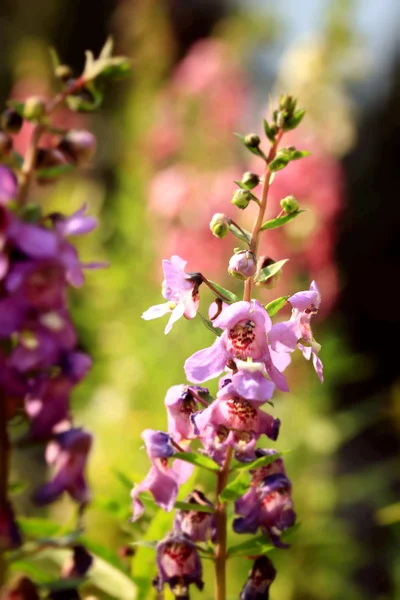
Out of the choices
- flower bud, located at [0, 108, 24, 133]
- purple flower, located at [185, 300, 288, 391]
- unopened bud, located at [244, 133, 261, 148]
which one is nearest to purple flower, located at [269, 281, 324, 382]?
purple flower, located at [185, 300, 288, 391]

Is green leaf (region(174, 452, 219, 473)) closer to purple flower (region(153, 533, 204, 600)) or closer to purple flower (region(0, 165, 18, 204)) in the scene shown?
purple flower (region(153, 533, 204, 600))

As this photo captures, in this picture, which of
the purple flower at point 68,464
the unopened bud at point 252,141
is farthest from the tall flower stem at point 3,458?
the unopened bud at point 252,141

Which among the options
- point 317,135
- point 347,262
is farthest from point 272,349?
point 347,262

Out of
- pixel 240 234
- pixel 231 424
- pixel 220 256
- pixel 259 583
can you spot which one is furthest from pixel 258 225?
pixel 220 256

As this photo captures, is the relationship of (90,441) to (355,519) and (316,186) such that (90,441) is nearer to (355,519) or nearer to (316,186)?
(316,186)

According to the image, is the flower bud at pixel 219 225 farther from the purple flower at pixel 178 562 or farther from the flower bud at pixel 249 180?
the purple flower at pixel 178 562
